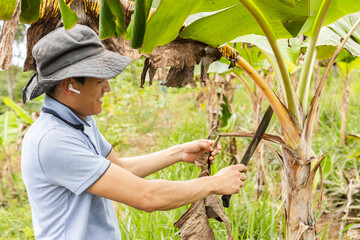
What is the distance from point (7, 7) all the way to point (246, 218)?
2138 millimetres

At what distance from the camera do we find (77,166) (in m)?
1.35

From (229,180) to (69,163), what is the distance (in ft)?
2.09

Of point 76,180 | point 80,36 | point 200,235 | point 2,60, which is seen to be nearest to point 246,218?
point 200,235

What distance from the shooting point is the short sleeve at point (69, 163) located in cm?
135

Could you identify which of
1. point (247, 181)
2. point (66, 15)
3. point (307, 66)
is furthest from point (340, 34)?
point (247, 181)

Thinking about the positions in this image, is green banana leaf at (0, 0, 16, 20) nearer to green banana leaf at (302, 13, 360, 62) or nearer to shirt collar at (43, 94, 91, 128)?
shirt collar at (43, 94, 91, 128)

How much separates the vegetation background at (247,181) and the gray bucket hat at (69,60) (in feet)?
3.81

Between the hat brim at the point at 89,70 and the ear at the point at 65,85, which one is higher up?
the hat brim at the point at 89,70

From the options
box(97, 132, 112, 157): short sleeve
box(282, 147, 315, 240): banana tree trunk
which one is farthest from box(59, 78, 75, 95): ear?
box(282, 147, 315, 240): banana tree trunk

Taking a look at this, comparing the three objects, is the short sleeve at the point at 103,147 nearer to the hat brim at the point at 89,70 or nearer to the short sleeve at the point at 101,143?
the short sleeve at the point at 101,143

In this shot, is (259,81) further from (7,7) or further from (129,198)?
(7,7)

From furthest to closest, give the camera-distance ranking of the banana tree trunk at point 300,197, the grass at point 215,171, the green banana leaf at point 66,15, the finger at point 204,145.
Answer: the grass at point 215,171 < the finger at point 204,145 < the banana tree trunk at point 300,197 < the green banana leaf at point 66,15

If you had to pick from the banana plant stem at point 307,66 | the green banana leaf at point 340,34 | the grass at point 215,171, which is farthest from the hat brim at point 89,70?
the grass at point 215,171

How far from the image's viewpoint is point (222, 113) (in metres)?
3.65
